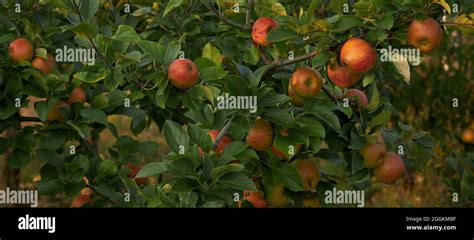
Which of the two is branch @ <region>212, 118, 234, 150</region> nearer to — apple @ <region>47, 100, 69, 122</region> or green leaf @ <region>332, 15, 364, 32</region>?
green leaf @ <region>332, 15, 364, 32</region>

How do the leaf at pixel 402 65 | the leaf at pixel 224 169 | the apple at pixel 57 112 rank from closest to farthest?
the leaf at pixel 224 169, the leaf at pixel 402 65, the apple at pixel 57 112

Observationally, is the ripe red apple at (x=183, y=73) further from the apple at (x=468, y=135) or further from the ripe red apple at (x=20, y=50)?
the apple at (x=468, y=135)

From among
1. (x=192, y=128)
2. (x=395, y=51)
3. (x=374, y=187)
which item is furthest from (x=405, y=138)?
(x=374, y=187)

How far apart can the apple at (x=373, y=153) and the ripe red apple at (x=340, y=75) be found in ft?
0.91

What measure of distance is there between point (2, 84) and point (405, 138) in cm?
175

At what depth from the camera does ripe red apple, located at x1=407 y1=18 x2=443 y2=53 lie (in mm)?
2252

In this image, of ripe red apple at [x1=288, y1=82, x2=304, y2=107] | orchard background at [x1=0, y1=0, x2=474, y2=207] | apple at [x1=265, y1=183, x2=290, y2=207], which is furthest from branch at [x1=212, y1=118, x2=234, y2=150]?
apple at [x1=265, y1=183, x2=290, y2=207]

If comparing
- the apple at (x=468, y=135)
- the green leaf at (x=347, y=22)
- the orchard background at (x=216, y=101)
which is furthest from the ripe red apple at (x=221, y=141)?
the apple at (x=468, y=135)

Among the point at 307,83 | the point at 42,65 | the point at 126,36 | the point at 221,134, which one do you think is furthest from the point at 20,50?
the point at 307,83

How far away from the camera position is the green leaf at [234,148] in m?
2.31

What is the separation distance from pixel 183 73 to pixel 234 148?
33cm

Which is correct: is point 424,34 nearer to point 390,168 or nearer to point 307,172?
point 390,168

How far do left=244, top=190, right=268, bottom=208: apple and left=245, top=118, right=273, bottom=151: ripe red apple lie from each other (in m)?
0.31
